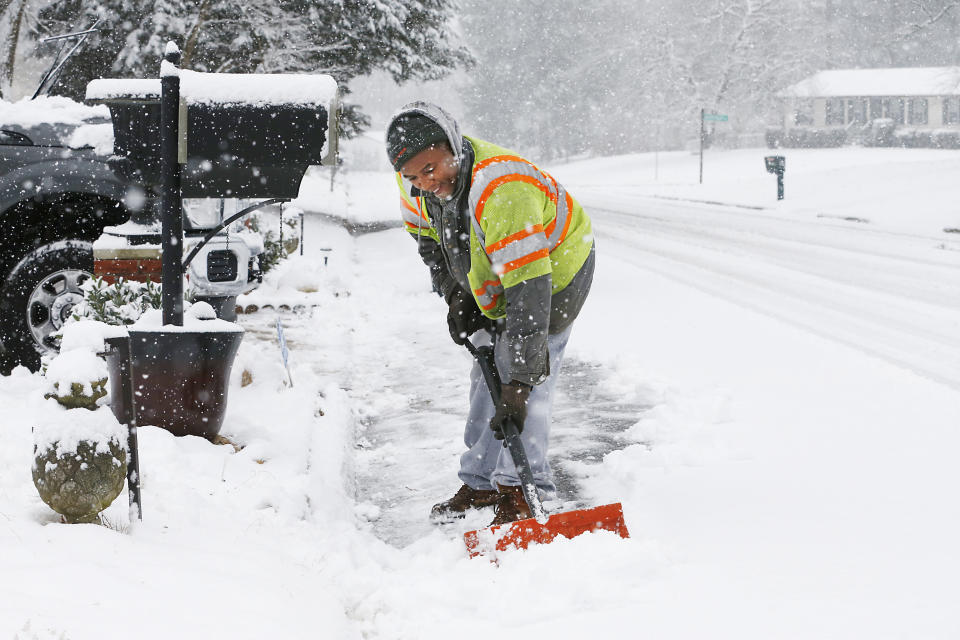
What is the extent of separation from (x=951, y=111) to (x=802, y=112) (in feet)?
24.7

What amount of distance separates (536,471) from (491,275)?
3.10 ft

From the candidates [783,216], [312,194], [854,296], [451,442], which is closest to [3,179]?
[451,442]

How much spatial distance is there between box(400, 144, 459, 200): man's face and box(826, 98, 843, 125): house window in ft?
171

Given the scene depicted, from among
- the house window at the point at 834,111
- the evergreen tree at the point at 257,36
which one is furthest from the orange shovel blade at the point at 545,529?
the house window at the point at 834,111

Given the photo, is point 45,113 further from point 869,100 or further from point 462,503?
point 869,100

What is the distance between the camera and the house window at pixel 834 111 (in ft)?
166

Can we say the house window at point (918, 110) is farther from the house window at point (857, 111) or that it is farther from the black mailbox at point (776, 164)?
the black mailbox at point (776, 164)

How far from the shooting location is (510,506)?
3953 millimetres

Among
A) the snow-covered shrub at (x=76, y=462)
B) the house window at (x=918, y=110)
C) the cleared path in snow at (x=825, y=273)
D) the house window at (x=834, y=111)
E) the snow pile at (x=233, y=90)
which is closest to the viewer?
the snow-covered shrub at (x=76, y=462)

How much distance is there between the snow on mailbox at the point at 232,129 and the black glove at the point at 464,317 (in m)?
1.01

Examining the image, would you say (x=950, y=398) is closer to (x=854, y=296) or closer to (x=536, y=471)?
(x=536, y=471)

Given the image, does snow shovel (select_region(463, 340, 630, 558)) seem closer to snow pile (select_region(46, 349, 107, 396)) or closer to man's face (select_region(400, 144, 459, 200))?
man's face (select_region(400, 144, 459, 200))

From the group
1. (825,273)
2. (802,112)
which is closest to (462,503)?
(825,273)

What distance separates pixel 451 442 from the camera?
17.1 feet
